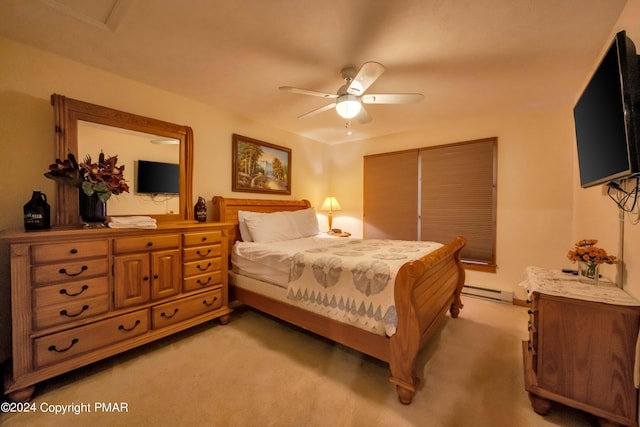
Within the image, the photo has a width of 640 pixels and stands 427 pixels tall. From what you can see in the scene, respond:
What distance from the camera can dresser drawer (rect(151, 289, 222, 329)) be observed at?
215cm

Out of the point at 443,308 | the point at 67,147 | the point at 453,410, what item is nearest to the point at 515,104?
the point at 443,308

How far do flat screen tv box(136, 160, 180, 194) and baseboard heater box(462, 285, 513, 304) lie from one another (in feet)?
13.1

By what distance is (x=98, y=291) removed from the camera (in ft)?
6.04

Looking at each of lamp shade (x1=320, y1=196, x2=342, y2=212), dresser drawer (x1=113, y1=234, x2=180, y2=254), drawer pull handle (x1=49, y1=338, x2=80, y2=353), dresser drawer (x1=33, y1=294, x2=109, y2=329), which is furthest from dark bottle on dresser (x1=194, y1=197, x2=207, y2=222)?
lamp shade (x1=320, y1=196, x2=342, y2=212)

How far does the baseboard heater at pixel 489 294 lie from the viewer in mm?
3216

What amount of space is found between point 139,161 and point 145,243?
0.94 metres

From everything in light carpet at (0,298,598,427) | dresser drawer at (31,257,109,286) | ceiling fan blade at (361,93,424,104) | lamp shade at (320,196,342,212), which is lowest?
light carpet at (0,298,598,427)

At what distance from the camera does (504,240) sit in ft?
10.9

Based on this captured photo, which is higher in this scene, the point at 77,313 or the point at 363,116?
the point at 363,116

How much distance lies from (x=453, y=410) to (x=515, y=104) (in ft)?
10.9

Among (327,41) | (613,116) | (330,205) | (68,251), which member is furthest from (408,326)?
(330,205)

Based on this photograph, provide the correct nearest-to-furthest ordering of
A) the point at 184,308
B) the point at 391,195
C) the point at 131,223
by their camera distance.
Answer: the point at 131,223, the point at 184,308, the point at 391,195

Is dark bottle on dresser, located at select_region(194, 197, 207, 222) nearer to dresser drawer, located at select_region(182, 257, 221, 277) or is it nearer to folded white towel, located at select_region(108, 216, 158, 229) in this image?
dresser drawer, located at select_region(182, 257, 221, 277)

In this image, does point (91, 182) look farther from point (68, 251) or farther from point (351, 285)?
point (351, 285)
